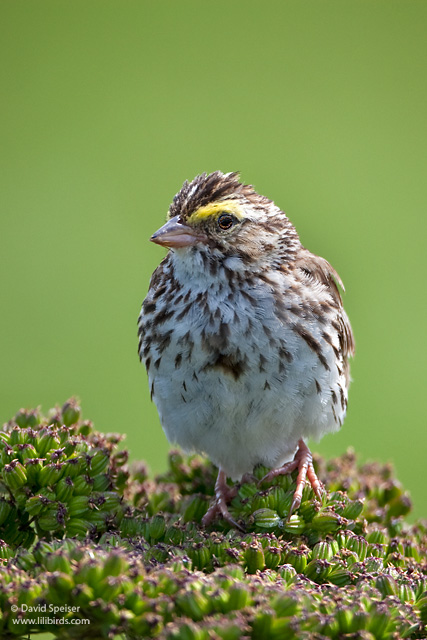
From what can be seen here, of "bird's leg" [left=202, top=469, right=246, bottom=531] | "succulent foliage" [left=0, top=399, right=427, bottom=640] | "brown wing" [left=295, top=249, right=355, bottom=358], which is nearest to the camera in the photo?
"succulent foliage" [left=0, top=399, right=427, bottom=640]

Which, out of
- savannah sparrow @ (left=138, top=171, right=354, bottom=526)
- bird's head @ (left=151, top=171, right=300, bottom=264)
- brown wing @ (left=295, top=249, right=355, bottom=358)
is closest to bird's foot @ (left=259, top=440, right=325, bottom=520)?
savannah sparrow @ (left=138, top=171, right=354, bottom=526)

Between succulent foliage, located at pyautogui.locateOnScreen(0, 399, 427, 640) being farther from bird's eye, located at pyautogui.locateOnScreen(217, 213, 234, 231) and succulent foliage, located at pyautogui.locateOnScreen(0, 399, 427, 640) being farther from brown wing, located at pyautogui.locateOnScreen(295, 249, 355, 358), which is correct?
bird's eye, located at pyautogui.locateOnScreen(217, 213, 234, 231)

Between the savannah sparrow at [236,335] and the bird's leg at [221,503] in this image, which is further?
the savannah sparrow at [236,335]

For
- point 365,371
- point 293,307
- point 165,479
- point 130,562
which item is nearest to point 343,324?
point 293,307

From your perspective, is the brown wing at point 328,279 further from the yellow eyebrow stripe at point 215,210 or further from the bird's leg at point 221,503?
the bird's leg at point 221,503

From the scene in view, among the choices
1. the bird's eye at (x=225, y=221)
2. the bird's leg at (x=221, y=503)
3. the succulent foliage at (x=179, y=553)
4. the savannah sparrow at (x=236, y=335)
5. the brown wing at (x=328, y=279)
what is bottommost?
the succulent foliage at (x=179, y=553)

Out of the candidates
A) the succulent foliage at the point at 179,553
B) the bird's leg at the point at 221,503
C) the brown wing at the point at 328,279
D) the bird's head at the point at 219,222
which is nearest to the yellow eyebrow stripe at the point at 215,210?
the bird's head at the point at 219,222

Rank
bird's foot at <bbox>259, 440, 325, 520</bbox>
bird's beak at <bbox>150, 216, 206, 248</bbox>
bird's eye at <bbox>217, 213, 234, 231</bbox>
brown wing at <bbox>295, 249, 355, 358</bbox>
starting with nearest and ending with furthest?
bird's foot at <bbox>259, 440, 325, 520</bbox>, bird's beak at <bbox>150, 216, 206, 248</bbox>, bird's eye at <bbox>217, 213, 234, 231</bbox>, brown wing at <bbox>295, 249, 355, 358</bbox>
